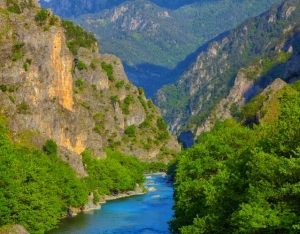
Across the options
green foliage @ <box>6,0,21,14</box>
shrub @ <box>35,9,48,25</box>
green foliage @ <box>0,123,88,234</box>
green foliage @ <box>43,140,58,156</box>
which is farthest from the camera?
green foliage @ <box>6,0,21,14</box>

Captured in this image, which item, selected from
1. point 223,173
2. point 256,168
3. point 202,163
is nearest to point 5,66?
point 202,163

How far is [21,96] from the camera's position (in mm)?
128500

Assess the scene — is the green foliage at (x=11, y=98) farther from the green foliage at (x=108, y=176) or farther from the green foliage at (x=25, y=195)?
the green foliage at (x=25, y=195)

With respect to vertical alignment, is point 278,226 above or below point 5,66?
below

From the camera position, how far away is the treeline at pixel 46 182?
2906 inches

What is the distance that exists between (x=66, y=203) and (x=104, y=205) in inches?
880

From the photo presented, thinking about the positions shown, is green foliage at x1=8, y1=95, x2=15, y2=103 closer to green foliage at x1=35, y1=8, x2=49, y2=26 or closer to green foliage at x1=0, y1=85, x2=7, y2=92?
green foliage at x1=0, y1=85, x2=7, y2=92

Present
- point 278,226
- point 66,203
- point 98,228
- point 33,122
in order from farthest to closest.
Answer: point 33,122 → point 66,203 → point 98,228 → point 278,226

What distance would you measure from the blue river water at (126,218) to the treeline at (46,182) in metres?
3.59

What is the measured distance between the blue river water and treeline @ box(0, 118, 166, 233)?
3.59 meters

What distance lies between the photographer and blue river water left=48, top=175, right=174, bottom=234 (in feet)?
318

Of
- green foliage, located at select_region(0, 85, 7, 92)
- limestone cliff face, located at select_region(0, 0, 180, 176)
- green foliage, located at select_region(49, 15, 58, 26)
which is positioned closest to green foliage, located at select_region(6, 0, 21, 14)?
limestone cliff face, located at select_region(0, 0, 180, 176)

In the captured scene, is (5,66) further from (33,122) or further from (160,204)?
A: (160,204)

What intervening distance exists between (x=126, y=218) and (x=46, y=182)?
932 inches
